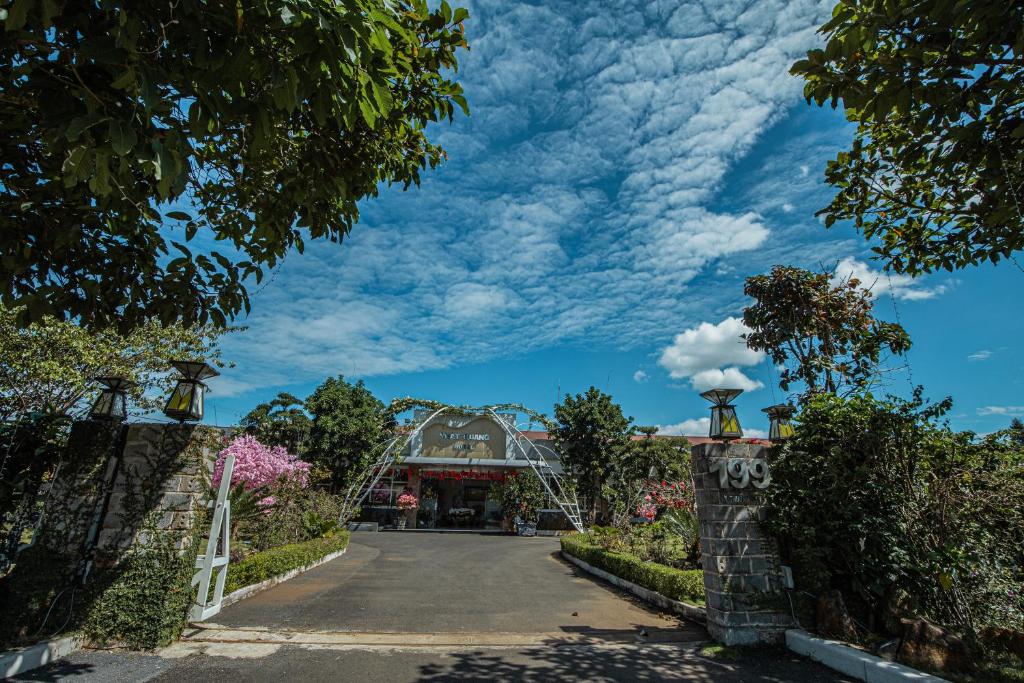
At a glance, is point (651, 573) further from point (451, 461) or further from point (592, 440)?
point (451, 461)

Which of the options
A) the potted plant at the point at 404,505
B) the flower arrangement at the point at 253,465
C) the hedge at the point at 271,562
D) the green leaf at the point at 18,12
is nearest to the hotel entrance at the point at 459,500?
the potted plant at the point at 404,505

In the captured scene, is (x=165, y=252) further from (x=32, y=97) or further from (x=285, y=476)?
(x=285, y=476)

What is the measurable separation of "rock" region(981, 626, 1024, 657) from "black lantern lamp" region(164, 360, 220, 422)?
8768 millimetres

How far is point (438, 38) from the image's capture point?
13.8ft

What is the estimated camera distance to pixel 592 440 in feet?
66.8

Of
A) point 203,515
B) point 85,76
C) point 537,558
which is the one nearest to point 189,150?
point 85,76

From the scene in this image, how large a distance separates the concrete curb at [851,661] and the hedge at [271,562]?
24.6 feet

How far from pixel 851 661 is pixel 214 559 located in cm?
693

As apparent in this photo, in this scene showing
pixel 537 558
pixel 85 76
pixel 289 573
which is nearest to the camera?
pixel 85 76

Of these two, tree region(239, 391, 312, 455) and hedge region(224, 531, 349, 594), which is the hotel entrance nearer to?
tree region(239, 391, 312, 455)

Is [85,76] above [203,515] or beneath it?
above

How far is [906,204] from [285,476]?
40.8ft

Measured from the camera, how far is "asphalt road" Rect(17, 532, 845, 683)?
4.61 metres

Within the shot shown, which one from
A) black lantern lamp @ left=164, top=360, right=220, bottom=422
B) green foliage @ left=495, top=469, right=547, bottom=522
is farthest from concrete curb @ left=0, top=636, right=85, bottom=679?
green foliage @ left=495, top=469, right=547, bottom=522
